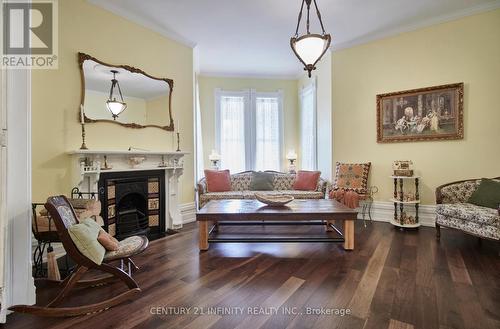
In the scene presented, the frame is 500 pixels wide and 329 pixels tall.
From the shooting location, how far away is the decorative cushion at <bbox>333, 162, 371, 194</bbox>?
4316 mm

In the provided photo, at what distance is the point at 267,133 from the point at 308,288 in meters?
4.30

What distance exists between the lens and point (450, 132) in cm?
375

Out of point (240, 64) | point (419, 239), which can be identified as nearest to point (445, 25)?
point (419, 239)

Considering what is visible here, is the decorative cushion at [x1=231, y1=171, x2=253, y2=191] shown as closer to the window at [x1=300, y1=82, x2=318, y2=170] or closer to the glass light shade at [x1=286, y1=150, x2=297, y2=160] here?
the glass light shade at [x1=286, y1=150, x2=297, y2=160]

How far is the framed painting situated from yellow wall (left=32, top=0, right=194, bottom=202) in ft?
11.9

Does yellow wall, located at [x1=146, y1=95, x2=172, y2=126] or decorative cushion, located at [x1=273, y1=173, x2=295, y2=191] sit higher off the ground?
yellow wall, located at [x1=146, y1=95, x2=172, y2=126]

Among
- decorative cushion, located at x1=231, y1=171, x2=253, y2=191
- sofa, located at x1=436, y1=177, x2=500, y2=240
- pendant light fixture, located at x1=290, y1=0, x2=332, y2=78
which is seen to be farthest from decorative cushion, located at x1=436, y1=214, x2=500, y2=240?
decorative cushion, located at x1=231, y1=171, x2=253, y2=191

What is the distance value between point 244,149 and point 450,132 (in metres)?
3.82

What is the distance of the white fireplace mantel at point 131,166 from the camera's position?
9.60 feet

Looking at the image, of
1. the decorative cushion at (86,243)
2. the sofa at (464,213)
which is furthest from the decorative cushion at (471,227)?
the decorative cushion at (86,243)

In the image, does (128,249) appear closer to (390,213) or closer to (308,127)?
(390,213)

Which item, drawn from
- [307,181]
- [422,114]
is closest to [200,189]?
[307,181]

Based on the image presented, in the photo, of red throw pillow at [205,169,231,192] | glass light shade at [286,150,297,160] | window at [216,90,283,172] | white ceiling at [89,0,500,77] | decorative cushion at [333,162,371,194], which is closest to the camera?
white ceiling at [89,0,500,77]

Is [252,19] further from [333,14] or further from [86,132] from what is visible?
[86,132]
